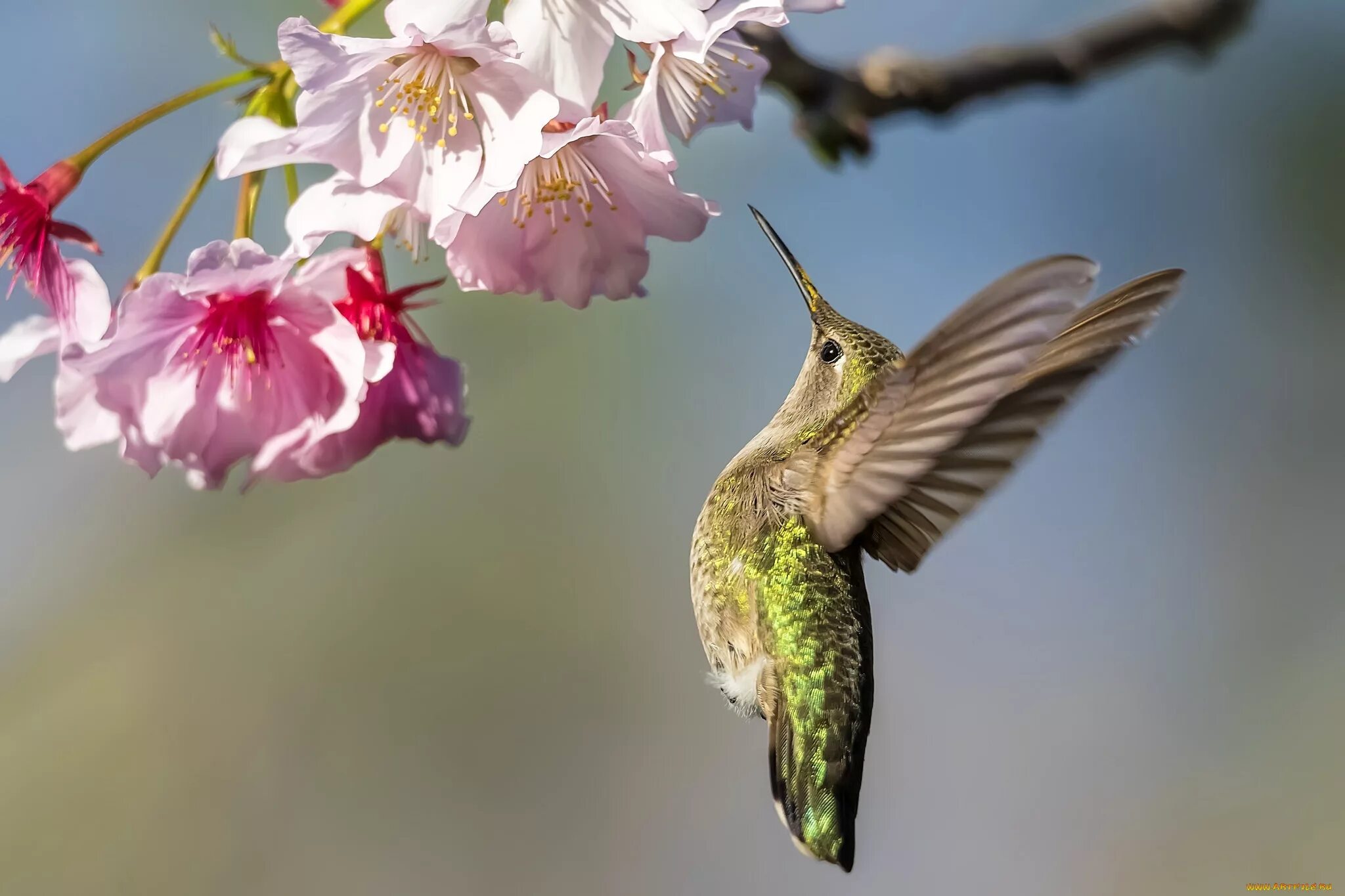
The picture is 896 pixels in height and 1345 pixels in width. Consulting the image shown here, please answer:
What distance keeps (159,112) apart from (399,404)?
14.6 inches

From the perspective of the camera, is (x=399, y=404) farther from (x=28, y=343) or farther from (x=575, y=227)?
(x=28, y=343)

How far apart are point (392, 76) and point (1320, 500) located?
15.0 ft

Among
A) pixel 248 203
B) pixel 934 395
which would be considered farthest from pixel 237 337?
pixel 934 395

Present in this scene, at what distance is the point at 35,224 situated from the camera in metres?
1.21

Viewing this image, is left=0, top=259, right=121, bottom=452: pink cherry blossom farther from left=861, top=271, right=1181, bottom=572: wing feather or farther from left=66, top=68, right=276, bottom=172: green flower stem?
left=861, top=271, right=1181, bottom=572: wing feather

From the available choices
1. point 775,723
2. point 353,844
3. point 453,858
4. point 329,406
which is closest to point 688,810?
point 453,858

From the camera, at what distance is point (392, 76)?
115cm

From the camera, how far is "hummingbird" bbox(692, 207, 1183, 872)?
1.13 m

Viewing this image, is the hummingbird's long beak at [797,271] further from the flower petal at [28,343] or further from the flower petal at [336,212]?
the flower petal at [28,343]

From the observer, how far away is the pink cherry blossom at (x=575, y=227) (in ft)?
3.80

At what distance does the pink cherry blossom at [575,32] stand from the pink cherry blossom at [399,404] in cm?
25

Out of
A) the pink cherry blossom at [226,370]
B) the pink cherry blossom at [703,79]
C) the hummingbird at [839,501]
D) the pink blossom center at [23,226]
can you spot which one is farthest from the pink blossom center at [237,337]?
the hummingbird at [839,501]

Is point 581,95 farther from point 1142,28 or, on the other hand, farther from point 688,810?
point 688,810

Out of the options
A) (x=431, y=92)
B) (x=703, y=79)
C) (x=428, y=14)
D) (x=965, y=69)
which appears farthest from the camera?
(x=965, y=69)
